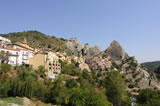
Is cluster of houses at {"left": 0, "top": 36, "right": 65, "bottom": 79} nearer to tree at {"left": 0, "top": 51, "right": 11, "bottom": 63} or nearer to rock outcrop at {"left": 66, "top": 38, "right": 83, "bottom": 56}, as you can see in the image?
tree at {"left": 0, "top": 51, "right": 11, "bottom": 63}

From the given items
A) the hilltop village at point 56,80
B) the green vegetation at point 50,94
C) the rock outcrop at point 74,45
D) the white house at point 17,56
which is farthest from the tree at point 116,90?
the rock outcrop at point 74,45

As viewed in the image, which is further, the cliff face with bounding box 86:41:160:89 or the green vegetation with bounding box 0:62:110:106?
the cliff face with bounding box 86:41:160:89

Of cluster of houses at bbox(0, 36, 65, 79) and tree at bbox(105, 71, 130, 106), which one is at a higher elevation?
cluster of houses at bbox(0, 36, 65, 79)

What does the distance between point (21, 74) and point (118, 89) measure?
80.6 feet

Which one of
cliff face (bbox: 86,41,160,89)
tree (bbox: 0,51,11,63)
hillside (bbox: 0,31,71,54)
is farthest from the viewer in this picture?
hillside (bbox: 0,31,71,54)

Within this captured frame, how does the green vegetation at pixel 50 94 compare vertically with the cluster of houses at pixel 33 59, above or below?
below

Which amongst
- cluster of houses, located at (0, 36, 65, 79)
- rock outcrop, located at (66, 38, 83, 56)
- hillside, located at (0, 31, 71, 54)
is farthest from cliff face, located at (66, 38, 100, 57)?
cluster of houses, located at (0, 36, 65, 79)

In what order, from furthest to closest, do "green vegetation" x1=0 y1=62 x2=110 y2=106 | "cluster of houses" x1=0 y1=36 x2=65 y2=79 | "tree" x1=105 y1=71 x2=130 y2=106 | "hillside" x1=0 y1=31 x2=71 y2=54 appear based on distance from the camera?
"hillside" x1=0 y1=31 x2=71 y2=54
"cluster of houses" x1=0 y1=36 x2=65 y2=79
"tree" x1=105 y1=71 x2=130 y2=106
"green vegetation" x1=0 y1=62 x2=110 y2=106

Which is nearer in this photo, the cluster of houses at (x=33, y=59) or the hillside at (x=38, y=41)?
the cluster of houses at (x=33, y=59)

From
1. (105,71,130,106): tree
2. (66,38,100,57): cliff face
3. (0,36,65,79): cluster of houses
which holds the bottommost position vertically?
(105,71,130,106): tree

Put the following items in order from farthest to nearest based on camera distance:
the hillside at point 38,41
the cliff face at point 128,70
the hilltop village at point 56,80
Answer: the hillside at point 38,41, the cliff face at point 128,70, the hilltop village at point 56,80

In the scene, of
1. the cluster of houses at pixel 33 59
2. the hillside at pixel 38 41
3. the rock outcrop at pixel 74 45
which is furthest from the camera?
the rock outcrop at pixel 74 45

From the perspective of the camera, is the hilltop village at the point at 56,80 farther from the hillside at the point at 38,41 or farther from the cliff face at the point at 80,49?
the hillside at the point at 38,41

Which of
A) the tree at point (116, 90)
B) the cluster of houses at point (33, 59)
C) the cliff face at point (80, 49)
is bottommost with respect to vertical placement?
the tree at point (116, 90)
